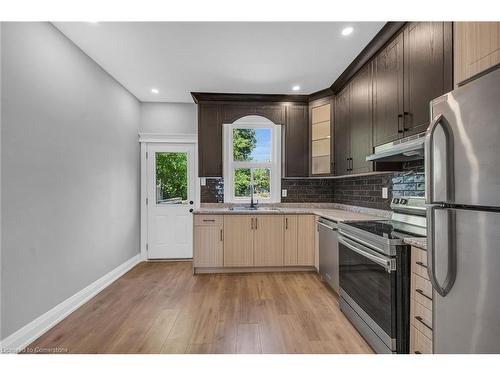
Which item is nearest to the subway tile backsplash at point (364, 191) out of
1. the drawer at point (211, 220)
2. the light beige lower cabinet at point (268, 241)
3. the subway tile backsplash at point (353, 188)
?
the subway tile backsplash at point (353, 188)

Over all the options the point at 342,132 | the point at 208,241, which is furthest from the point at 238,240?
the point at 342,132

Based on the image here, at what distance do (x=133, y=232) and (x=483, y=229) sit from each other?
13.4 feet

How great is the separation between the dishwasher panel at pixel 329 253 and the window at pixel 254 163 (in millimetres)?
1138

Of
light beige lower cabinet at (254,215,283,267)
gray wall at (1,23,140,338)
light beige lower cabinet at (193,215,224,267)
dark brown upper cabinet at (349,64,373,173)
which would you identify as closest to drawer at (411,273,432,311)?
dark brown upper cabinet at (349,64,373,173)

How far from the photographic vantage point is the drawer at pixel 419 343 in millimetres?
1344

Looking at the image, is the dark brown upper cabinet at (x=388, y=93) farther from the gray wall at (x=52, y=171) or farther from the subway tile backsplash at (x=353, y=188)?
the gray wall at (x=52, y=171)

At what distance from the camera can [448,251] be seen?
1115 mm

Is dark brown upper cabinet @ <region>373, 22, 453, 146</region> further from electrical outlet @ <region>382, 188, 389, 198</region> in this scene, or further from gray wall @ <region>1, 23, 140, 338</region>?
gray wall @ <region>1, 23, 140, 338</region>

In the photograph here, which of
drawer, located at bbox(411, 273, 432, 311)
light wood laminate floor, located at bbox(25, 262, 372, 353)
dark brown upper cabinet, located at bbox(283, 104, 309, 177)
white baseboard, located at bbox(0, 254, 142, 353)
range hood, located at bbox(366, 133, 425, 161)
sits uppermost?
dark brown upper cabinet, located at bbox(283, 104, 309, 177)

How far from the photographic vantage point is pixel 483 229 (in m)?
0.98

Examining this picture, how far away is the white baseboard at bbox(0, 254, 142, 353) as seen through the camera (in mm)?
1732

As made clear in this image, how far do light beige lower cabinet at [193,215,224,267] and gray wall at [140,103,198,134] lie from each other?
65.0 inches

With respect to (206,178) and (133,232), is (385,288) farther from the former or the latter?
(133,232)

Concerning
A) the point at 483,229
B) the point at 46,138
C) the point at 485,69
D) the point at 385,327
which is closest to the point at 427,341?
the point at 385,327
